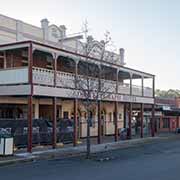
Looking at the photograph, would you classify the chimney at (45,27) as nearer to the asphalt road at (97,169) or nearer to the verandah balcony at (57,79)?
the verandah balcony at (57,79)

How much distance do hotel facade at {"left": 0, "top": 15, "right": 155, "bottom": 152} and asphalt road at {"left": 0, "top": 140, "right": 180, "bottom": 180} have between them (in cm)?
398

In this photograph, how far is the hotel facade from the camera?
2092 centimetres

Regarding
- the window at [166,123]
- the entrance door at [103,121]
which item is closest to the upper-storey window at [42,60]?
the entrance door at [103,121]

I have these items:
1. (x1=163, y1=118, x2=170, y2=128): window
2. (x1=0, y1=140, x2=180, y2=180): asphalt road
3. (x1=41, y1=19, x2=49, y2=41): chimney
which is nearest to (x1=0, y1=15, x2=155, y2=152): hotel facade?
(x1=41, y1=19, x2=49, y2=41): chimney

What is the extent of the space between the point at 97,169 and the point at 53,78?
9.19m

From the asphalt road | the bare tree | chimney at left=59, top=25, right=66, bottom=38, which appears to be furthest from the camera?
chimney at left=59, top=25, right=66, bottom=38

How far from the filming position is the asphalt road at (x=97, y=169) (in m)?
12.6

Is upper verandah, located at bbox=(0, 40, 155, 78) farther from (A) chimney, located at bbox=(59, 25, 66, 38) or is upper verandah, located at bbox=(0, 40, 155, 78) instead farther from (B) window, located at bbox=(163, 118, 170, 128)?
(B) window, located at bbox=(163, 118, 170, 128)

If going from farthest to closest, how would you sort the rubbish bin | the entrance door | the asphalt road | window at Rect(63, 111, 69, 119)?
the entrance door, window at Rect(63, 111, 69, 119), the rubbish bin, the asphalt road

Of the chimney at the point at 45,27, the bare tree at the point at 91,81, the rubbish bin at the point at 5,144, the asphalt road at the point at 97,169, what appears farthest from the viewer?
the chimney at the point at 45,27

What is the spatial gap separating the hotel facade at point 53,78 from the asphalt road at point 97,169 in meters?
3.98

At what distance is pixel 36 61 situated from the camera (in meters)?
28.2

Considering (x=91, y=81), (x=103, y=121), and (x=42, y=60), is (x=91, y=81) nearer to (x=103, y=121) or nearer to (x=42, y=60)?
(x=42, y=60)

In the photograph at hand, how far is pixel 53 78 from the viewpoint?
2252 centimetres
